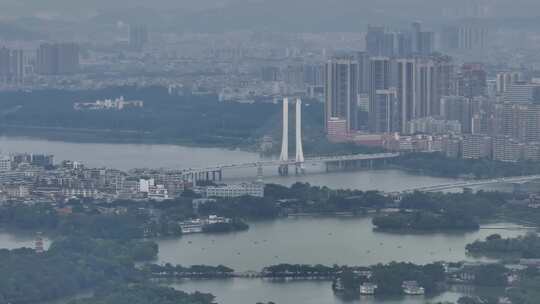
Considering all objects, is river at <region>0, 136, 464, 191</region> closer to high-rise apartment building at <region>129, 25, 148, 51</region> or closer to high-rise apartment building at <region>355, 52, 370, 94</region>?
high-rise apartment building at <region>355, 52, 370, 94</region>

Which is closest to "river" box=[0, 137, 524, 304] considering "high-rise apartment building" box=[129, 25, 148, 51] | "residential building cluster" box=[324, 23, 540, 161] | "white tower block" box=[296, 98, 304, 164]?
"white tower block" box=[296, 98, 304, 164]

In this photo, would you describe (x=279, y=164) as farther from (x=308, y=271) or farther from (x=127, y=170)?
(x=308, y=271)

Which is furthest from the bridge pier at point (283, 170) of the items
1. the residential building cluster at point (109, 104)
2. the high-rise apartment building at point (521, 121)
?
the residential building cluster at point (109, 104)

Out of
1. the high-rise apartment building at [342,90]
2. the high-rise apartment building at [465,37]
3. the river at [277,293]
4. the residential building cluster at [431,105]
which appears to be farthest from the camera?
the high-rise apartment building at [465,37]

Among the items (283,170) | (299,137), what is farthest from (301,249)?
(299,137)

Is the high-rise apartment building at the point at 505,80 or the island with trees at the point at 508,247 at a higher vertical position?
Answer: the high-rise apartment building at the point at 505,80

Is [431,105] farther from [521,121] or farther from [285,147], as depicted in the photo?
[285,147]

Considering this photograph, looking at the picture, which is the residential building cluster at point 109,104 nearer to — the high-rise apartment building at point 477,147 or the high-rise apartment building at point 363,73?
the high-rise apartment building at point 363,73
